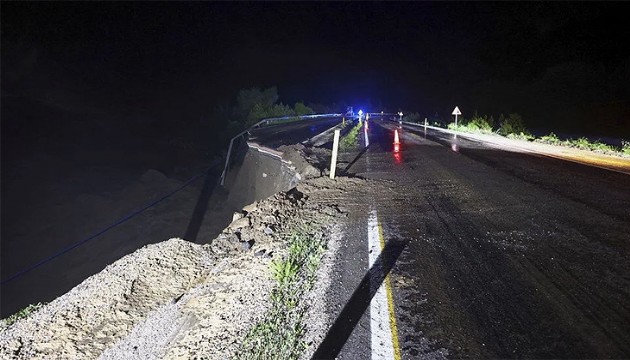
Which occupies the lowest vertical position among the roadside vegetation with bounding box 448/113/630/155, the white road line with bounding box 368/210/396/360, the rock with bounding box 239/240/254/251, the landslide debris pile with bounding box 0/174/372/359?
the landslide debris pile with bounding box 0/174/372/359

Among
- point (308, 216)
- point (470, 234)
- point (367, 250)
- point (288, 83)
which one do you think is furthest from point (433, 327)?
point (288, 83)

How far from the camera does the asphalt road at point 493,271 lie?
3.52 metres

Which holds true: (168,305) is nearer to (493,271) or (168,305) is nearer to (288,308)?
(288,308)

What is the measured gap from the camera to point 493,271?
15.7 ft

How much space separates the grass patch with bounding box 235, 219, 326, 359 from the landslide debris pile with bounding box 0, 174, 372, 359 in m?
0.13

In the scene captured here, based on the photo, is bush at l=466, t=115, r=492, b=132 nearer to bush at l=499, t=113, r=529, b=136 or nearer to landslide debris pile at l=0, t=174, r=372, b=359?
bush at l=499, t=113, r=529, b=136

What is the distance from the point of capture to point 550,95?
42469mm

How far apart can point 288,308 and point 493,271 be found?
2570 millimetres

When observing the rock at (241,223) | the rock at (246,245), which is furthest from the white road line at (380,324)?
the rock at (241,223)

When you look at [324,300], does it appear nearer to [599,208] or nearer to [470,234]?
[470,234]

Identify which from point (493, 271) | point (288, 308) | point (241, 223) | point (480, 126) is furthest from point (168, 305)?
point (480, 126)

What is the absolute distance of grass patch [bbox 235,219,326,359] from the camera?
3615 millimetres

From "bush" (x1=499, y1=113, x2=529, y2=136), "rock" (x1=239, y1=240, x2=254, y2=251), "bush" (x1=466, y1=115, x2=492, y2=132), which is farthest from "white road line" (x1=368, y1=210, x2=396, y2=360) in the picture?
"bush" (x1=466, y1=115, x2=492, y2=132)

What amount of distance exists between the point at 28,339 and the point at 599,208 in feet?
31.0
